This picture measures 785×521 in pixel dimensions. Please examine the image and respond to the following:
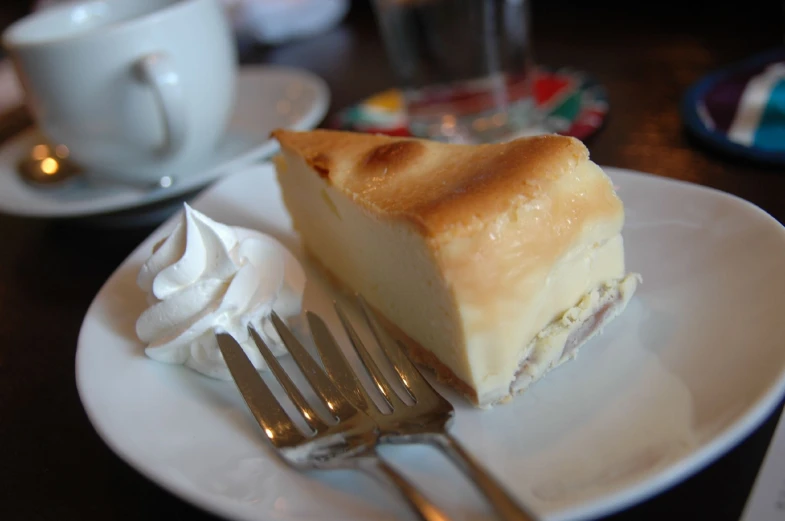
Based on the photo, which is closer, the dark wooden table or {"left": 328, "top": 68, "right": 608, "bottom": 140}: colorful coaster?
the dark wooden table

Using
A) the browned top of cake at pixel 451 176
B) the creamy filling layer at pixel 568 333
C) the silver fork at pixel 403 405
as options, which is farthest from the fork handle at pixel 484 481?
the browned top of cake at pixel 451 176

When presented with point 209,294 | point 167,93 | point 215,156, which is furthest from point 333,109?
point 209,294

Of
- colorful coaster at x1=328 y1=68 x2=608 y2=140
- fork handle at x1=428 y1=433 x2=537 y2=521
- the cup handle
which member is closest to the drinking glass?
colorful coaster at x1=328 y1=68 x2=608 y2=140

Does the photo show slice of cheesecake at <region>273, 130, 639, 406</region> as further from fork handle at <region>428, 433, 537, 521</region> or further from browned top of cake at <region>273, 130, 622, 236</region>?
fork handle at <region>428, 433, 537, 521</region>

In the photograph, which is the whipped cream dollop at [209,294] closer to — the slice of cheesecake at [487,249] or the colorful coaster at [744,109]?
the slice of cheesecake at [487,249]

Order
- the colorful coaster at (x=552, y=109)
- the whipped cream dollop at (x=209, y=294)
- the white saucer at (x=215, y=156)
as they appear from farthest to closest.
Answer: the colorful coaster at (x=552, y=109)
the white saucer at (x=215, y=156)
the whipped cream dollop at (x=209, y=294)

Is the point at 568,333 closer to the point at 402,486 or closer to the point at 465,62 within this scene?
the point at 402,486
